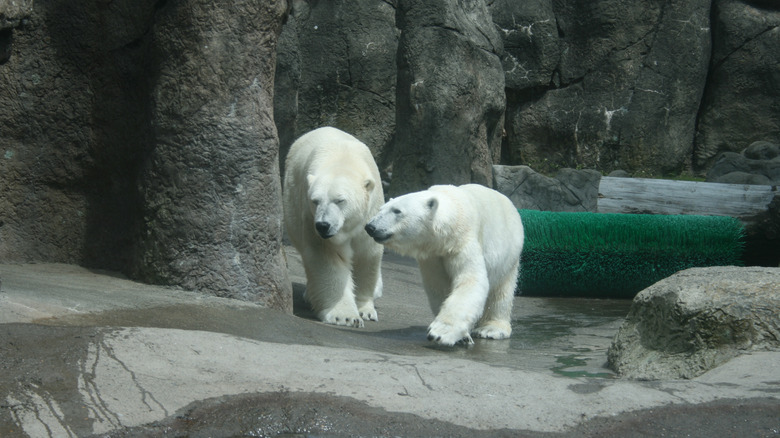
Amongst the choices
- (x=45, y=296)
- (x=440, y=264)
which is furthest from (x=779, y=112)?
(x=45, y=296)

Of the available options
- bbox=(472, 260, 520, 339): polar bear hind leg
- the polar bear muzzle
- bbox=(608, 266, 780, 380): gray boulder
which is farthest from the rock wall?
bbox=(608, 266, 780, 380): gray boulder

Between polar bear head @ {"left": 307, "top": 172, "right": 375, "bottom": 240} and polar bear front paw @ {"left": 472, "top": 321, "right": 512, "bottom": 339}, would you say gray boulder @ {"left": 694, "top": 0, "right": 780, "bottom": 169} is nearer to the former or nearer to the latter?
polar bear front paw @ {"left": 472, "top": 321, "right": 512, "bottom": 339}

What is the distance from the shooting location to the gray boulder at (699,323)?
3.24 meters

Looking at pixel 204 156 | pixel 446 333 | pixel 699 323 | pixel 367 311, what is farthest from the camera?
pixel 367 311

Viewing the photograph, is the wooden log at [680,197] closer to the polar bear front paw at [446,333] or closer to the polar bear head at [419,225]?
the polar bear head at [419,225]

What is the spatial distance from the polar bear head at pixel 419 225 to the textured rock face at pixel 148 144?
2.04 feet

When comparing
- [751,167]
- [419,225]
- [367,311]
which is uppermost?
[751,167]

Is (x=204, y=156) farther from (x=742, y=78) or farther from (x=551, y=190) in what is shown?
(x=742, y=78)

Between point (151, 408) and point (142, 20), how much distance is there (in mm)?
2602

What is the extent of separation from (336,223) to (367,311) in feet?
2.71

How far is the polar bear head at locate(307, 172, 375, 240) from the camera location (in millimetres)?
4785

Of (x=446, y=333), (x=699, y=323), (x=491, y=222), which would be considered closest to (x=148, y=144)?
(x=446, y=333)

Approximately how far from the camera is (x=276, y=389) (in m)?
2.72

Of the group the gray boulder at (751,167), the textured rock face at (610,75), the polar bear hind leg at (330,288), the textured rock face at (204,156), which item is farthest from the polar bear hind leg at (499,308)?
the textured rock face at (610,75)
